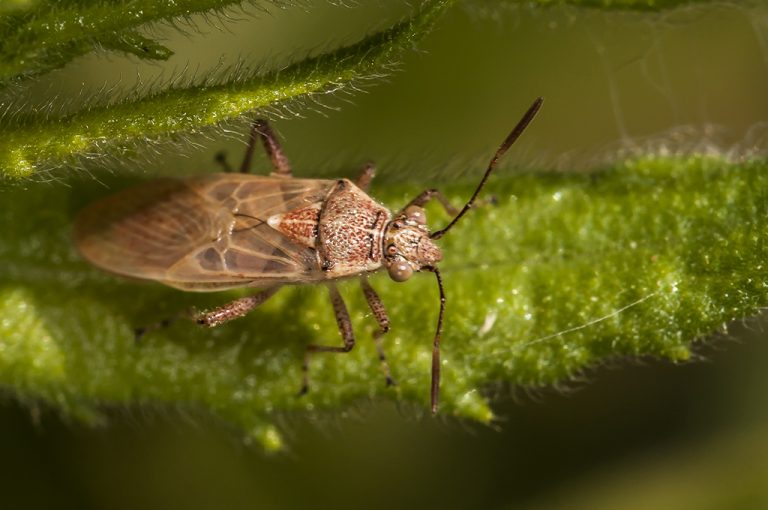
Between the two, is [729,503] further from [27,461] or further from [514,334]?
[27,461]

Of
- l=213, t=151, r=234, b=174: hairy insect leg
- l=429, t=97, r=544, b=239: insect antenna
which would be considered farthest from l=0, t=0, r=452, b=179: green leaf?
l=213, t=151, r=234, b=174: hairy insect leg

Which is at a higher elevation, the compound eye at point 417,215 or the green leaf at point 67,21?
the green leaf at point 67,21

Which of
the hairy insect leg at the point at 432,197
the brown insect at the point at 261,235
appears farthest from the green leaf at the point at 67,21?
the hairy insect leg at the point at 432,197

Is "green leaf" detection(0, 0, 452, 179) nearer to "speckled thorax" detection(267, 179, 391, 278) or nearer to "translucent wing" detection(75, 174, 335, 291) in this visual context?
"translucent wing" detection(75, 174, 335, 291)

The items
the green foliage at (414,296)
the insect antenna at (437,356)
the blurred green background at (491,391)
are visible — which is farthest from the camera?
the blurred green background at (491,391)

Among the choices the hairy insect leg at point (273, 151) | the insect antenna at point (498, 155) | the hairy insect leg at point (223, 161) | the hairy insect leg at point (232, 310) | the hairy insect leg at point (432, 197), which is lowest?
the hairy insect leg at point (232, 310)

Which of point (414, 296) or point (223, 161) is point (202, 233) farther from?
point (414, 296)

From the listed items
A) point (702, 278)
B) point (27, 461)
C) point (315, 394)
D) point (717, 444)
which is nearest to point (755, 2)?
point (702, 278)

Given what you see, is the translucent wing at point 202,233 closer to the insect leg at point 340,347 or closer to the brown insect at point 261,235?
the brown insect at point 261,235
